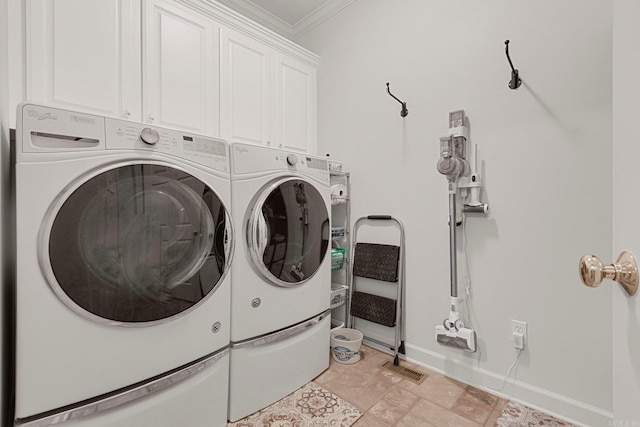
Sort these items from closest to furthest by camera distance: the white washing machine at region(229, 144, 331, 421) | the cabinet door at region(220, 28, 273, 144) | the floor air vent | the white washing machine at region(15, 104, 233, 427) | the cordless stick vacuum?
1. the white washing machine at region(15, 104, 233, 427)
2. the white washing machine at region(229, 144, 331, 421)
3. the cordless stick vacuum
4. the floor air vent
5. the cabinet door at region(220, 28, 273, 144)

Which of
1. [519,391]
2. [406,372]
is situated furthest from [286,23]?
[519,391]

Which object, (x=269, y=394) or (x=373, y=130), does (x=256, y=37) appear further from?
(x=269, y=394)

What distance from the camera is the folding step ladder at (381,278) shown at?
2.04 meters

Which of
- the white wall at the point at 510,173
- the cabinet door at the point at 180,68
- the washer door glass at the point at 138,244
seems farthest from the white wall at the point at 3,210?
the white wall at the point at 510,173

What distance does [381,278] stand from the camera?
209cm

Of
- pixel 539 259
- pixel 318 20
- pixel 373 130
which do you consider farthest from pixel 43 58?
pixel 539 259

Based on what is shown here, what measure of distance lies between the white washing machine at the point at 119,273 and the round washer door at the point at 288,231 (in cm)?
17

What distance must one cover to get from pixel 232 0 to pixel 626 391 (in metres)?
3.21

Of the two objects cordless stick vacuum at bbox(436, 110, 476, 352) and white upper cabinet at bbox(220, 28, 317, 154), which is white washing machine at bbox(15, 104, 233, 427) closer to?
white upper cabinet at bbox(220, 28, 317, 154)

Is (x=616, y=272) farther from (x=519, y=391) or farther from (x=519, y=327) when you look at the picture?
(x=519, y=391)

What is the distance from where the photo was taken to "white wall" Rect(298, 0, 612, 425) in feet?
4.61

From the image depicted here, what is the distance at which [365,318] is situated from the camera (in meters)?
2.17

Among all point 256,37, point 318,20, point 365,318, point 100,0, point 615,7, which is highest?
point 318,20

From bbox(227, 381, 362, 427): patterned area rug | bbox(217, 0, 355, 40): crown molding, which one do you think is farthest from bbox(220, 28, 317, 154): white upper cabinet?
bbox(227, 381, 362, 427): patterned area rug
